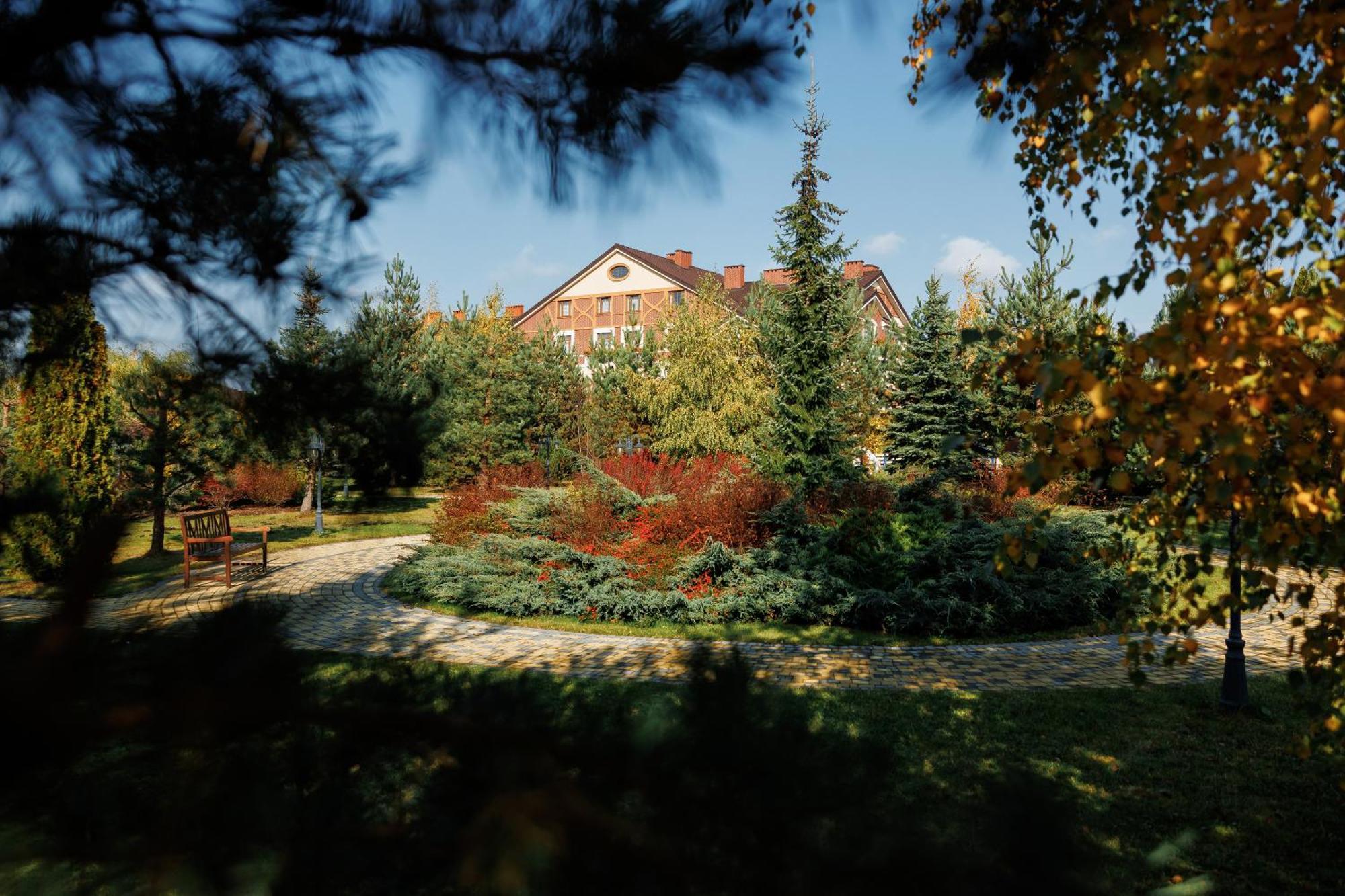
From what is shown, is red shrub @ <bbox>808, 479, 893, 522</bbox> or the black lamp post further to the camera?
red shrub @ <bbox>808, 479, 893, 522</bbox>

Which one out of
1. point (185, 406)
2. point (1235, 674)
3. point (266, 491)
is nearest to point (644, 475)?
point (1235, 674)

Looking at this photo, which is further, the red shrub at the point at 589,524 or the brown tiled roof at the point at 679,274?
the brown tiled roof at the point at 679,274

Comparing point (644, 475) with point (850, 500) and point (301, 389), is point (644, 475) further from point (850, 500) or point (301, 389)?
point (301, 389)

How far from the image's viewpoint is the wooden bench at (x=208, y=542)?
1016 centimetres

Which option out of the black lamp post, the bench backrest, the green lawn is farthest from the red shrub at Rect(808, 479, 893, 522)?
the green lawn

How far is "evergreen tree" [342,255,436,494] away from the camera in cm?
214

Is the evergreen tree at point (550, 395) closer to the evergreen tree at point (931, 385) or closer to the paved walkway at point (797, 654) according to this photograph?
the evergreen tree at point (931, 385)

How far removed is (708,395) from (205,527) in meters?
13.3

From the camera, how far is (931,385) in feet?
71.4

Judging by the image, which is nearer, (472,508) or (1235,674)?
(1235,674)

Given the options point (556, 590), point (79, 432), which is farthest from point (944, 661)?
point (79, 432)

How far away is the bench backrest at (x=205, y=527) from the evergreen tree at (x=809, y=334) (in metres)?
11.8

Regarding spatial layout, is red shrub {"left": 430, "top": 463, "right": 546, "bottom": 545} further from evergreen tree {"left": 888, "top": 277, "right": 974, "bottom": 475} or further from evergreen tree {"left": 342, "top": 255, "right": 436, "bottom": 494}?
evergreen tree {"left": 888, "top": 277, "right": 974, "bottom": 475}

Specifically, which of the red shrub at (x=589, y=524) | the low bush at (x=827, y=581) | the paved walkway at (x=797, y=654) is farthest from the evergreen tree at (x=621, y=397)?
the paved walkway at (x=797, y=654)
